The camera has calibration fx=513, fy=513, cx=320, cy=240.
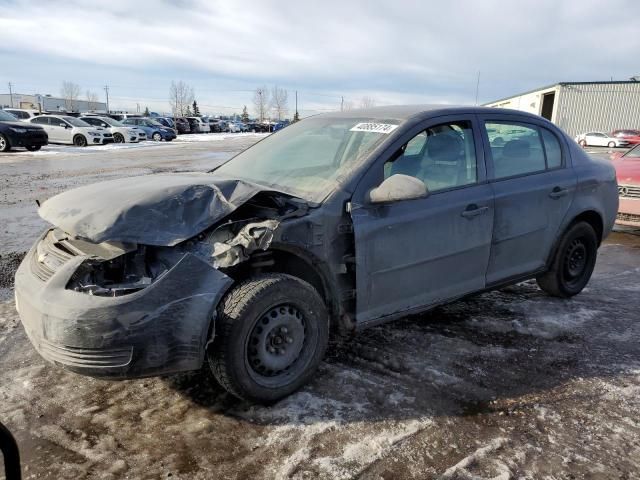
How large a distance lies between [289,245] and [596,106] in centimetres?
4657

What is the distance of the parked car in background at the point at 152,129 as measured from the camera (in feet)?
109

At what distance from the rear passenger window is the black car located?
62.9ft

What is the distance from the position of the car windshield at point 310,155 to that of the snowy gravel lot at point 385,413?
1.22 meters

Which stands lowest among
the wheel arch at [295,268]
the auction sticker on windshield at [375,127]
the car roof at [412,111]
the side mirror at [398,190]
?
the wheel arch at [295,268]

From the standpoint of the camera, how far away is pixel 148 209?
8.95ft

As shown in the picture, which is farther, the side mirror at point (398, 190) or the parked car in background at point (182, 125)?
the parked car in background at point (182, 125)

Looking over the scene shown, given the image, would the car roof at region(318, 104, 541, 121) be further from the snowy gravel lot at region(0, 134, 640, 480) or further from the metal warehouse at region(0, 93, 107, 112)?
the metal warehouse at region(0, 93, 107, 112)

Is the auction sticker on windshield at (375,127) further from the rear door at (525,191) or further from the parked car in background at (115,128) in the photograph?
the parked car in background at (115,128)

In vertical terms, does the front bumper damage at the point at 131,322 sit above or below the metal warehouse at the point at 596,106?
below

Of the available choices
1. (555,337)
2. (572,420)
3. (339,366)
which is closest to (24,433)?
(339,366)

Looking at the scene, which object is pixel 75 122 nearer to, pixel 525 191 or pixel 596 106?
pixel 525 191

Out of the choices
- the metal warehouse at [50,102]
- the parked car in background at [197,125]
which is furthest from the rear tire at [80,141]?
the metal warehouse at [50,102]

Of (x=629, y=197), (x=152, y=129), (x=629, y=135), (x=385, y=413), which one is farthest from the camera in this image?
(x=629, y=135)

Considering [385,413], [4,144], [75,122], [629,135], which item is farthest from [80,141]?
[629,135]
